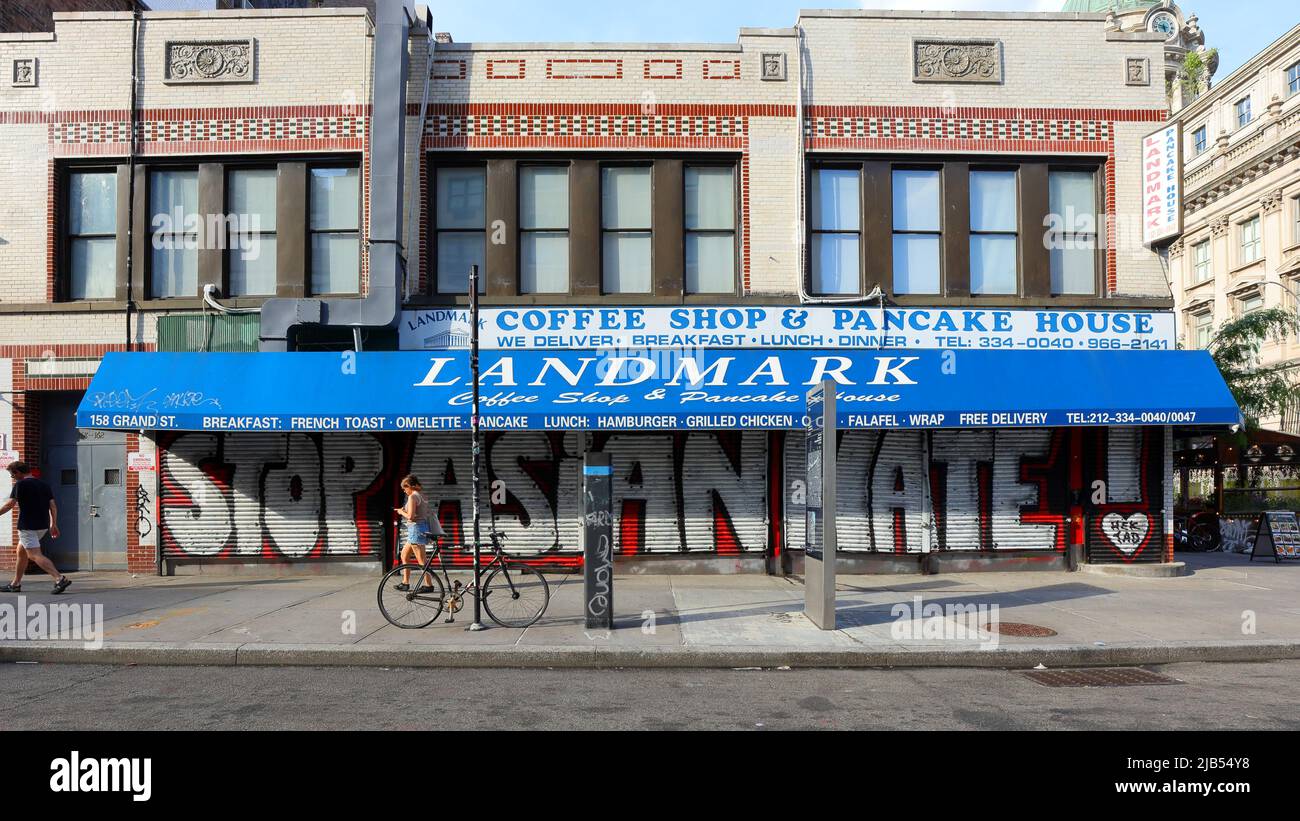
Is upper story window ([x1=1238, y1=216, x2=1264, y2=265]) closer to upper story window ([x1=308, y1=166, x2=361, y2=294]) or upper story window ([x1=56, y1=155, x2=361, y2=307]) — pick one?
upper story window ([x1=308, y1=166, x2=361, y2=294])

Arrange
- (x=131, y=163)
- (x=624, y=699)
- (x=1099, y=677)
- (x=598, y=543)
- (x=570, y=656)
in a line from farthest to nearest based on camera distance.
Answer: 1. (x=131, y=163)
2. (x=598, y=543)
3. (x=570, y=656)
4. (x=1099, y=677)
5. (x=624, y=699)

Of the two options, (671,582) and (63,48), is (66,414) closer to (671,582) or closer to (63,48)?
(63,48)

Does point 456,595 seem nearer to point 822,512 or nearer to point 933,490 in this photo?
point 822,512

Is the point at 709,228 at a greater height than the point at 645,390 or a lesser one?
greater

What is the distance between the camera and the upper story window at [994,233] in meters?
14.7

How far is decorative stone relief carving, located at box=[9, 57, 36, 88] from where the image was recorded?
47.1ft

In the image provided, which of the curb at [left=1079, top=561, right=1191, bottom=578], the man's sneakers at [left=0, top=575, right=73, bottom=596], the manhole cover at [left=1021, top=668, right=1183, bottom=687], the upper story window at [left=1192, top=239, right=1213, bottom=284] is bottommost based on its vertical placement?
the manhole cover at [left=1021, top=668, right=1183, bottom=687]

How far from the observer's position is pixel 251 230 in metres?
14.5

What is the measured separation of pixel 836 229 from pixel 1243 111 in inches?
1570

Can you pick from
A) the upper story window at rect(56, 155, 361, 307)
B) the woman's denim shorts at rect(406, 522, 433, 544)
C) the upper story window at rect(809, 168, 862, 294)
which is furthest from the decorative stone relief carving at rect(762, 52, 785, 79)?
the woman's denim shorts at rect(406, 522, 433, 544)

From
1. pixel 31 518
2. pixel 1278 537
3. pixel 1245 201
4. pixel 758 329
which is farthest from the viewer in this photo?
pixel 1245 201

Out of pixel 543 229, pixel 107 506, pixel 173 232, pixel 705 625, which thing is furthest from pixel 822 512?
pixel 107 506

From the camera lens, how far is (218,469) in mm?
14125

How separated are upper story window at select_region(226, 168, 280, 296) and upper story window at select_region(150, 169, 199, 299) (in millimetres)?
530
